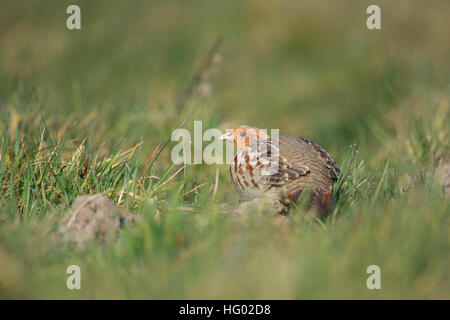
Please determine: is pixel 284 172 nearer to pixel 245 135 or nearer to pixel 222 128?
pixel 245 135

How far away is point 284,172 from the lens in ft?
12.5

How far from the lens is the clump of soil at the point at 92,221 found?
10.2ft

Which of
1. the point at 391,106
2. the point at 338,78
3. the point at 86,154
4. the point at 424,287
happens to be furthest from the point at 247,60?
the point at 424,287

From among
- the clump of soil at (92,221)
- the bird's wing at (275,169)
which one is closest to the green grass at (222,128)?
the clump of soil at (92,221)

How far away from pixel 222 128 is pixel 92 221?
9.89 ft

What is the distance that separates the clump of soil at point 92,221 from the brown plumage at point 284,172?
1.02 meters

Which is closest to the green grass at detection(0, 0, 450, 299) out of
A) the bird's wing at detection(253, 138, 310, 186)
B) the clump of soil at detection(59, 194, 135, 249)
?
the clump of soil at detection(59, 194, 135, 249)

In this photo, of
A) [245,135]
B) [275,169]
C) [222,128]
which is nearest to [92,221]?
[275,169]

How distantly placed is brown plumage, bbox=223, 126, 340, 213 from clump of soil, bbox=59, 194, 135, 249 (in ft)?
3.33

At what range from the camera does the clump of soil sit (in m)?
3.11

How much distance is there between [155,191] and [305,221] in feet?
3.44

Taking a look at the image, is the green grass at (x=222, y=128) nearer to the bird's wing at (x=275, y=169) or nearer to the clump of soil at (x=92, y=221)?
the clump of soil at (x=92, y=221)

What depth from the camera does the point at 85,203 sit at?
324 cm

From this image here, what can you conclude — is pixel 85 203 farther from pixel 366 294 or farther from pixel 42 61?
pixel 42 61
